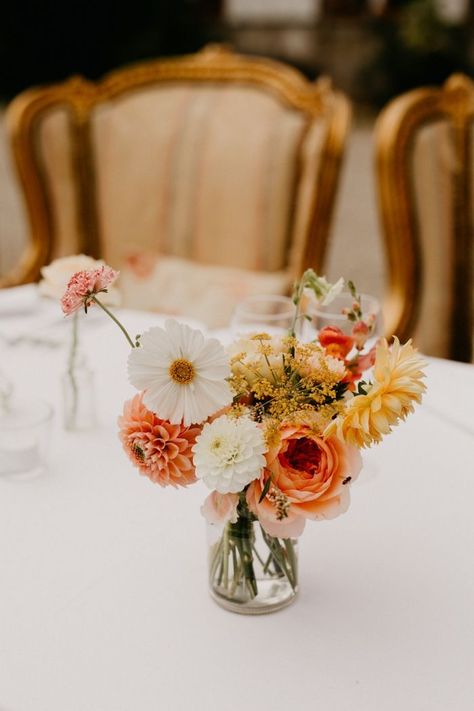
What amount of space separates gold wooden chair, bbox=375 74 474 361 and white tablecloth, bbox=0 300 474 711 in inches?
27.2

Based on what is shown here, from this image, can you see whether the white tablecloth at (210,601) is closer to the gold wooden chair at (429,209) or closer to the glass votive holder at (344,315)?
the glass votive holder at (344,315)

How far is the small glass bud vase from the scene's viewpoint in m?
0.99

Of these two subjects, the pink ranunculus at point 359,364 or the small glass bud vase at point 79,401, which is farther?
the small glass bud vase at point 79,401

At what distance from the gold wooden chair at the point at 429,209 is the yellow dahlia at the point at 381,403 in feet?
3.41

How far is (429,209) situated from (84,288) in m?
1.13

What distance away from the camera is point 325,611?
694 mm

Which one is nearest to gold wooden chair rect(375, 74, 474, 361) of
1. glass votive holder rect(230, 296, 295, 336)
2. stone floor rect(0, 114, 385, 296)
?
glass votive holder rect(230, 296, 295, 336)

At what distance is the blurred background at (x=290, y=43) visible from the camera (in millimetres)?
4461

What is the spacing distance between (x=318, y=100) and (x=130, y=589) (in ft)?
4.08

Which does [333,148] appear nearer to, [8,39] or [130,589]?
[130,589]

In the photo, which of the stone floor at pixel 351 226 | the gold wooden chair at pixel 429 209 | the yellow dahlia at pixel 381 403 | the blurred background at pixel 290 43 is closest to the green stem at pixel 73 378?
the yellow dahlia at pixel 381 403

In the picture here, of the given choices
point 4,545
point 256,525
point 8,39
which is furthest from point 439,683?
point 8,39

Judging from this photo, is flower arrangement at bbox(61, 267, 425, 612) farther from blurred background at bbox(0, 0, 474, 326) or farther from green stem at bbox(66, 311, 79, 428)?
blurred background at bbox(0, 0, 474, 326)

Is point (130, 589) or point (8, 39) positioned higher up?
point (8, 39)
